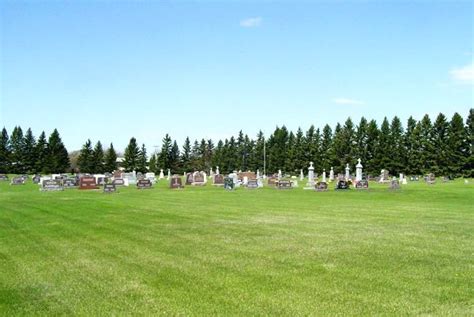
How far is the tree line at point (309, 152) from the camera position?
88.1 metres

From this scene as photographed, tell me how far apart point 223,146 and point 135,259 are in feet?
361

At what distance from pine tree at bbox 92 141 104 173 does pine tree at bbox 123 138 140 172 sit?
16.6ft

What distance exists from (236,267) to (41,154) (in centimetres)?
10344

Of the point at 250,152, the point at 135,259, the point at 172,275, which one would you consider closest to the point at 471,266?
the point at 172,275

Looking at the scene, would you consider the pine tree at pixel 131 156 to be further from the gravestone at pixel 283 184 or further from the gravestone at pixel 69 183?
the gravestone at pixel 283 184

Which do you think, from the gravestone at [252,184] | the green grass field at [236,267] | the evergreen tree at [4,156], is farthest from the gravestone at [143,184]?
the evergreen tree at [4,156]

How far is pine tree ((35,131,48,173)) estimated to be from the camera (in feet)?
344

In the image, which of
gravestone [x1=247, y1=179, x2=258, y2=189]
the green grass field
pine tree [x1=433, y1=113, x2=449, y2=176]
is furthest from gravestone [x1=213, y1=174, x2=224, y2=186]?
pine tree [x1=433, y1=113, x2=449, y2=176]

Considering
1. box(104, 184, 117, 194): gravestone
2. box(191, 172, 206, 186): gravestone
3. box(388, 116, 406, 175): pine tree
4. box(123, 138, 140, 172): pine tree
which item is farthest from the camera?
box(123, 138, 140, 172): pine tree

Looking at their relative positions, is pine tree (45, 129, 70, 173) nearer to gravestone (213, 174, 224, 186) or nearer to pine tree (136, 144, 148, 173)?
pine tree (136, 144, 148, 173)

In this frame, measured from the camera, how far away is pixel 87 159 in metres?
112

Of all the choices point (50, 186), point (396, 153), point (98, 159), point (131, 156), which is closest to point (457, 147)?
point (396, 153)

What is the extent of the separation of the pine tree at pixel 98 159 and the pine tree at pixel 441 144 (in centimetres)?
6486

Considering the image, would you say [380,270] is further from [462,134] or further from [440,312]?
[462,134]
